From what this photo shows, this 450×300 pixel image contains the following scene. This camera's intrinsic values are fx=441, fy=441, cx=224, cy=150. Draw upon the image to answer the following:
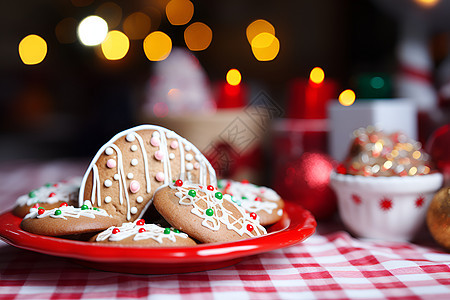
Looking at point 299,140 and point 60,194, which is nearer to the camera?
point 60,194

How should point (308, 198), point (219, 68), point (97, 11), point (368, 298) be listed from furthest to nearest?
point (97, 11), point (219, 68), point (308, 198), point (368, 298)

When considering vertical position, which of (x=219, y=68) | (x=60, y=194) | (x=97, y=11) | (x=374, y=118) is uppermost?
(x=97, y=11)

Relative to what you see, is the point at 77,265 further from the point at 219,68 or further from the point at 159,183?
the point at 219,68

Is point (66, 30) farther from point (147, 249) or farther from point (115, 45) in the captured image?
point (147, 249)

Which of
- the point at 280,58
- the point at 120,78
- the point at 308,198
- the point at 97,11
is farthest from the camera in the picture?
the point at 120,78

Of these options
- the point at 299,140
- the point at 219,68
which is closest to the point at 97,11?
the point at 219,68

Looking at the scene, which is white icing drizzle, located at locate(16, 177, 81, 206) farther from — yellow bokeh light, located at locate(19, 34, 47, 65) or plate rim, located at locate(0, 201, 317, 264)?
yellow bokeh light, located at locate(19, 34, 47, 65)

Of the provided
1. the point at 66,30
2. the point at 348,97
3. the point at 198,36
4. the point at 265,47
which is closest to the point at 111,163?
the point at 348,97

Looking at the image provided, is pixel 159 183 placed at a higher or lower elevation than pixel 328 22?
lower
